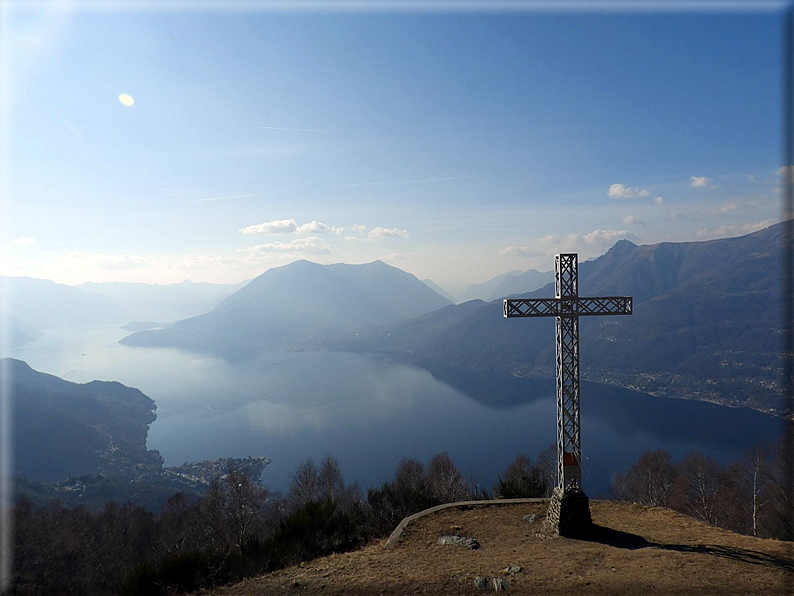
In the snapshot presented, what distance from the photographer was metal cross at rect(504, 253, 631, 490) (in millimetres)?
12391

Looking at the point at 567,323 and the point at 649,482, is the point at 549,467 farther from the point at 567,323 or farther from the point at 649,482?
the point at 567,323

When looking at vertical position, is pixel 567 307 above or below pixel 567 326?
above

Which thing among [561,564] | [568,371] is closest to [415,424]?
[568,371]

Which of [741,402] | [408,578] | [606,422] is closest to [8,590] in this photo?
[408,578]

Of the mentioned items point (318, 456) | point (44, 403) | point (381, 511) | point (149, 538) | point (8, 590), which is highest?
point (8, 590)

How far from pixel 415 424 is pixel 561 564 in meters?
97.7

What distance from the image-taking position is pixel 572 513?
12.2 m

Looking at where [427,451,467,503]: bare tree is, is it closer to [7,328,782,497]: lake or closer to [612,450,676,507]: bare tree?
[612,450,676,507]: bare tree

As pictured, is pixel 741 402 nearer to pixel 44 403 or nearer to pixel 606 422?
pixel 606 422

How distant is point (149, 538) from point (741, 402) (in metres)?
146

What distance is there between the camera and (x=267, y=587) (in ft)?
33.0

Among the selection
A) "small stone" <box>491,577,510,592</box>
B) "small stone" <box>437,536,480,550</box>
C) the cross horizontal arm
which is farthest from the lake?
"small stone" <box>491,577,510,592</box>

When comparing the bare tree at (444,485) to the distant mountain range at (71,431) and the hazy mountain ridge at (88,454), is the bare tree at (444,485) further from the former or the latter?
the distant mountain range at (71,431)

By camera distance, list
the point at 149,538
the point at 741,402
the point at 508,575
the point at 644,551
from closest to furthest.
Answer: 1. the point at 508,575
2. the point at 644,551
3. the point at 149,538
4. the point at 741,402
